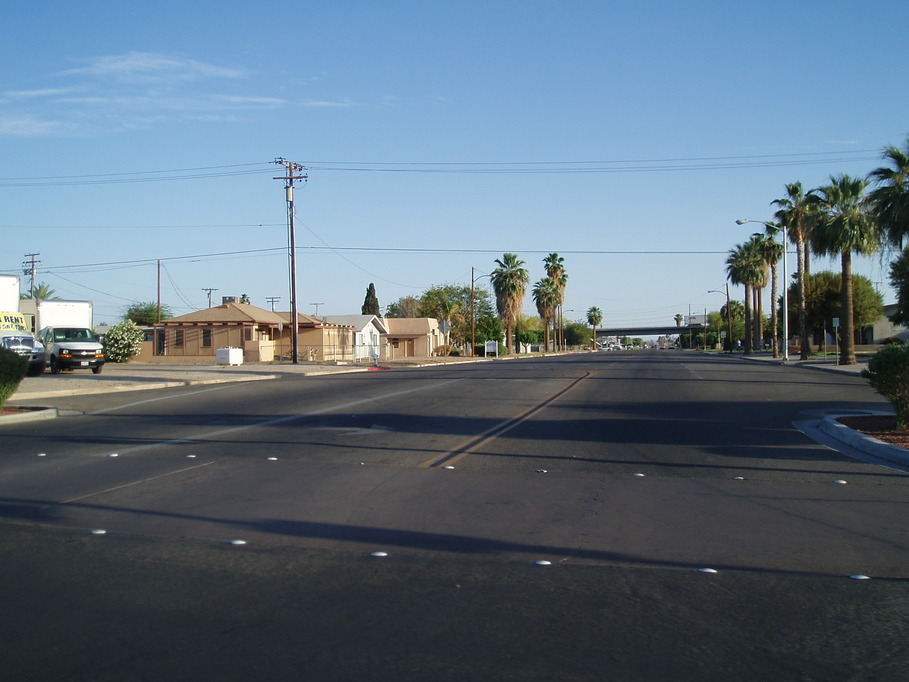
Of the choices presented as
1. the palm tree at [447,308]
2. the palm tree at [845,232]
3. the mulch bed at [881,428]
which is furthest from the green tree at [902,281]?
the palm tree at [447,308]

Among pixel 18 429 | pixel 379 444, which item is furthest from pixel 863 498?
pixel 18 429

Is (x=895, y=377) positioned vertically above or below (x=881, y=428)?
above

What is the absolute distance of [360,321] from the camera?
2874 inches

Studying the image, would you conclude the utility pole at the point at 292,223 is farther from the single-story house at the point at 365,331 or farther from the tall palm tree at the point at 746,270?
the tall palm tree at the point at 746,270

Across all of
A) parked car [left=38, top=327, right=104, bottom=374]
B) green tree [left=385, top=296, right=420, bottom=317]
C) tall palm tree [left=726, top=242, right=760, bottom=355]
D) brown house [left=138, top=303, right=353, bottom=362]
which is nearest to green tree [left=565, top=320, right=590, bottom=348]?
green tree [left=385, top=296, right=420, bottom=317]

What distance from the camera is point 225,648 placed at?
4684mm

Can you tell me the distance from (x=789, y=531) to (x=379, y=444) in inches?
281

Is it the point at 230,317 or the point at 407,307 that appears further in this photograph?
the point at 407,307

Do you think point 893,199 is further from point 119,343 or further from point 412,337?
point 412,337

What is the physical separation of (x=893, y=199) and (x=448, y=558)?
33752mm

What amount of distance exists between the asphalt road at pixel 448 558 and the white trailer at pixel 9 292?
22.0 meters

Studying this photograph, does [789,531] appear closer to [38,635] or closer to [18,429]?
[38,635]

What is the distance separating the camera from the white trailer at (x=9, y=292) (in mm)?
32719

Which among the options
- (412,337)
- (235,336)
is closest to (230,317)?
(235,336)
